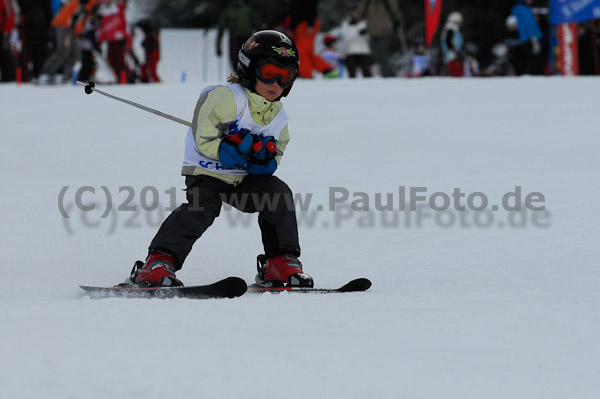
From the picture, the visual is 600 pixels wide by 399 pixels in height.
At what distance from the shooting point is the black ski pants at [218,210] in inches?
171

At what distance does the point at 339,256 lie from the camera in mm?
5676

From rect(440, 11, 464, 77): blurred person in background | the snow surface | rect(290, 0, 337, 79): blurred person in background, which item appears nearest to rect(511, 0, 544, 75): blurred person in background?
rect(440, 11, 464, 77): blurred person in background

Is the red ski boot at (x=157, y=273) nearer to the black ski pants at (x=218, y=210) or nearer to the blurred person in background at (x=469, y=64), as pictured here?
the black ski pants at (x=218, y=210)

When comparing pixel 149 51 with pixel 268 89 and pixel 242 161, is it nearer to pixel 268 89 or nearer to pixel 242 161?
pixel 268 89

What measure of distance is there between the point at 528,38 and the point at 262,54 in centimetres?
1093

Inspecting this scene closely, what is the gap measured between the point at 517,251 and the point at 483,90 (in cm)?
705

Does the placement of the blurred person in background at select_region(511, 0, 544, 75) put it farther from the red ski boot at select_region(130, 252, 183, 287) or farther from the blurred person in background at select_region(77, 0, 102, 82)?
the red ski boot at select_region(130, 252, 183, 287)

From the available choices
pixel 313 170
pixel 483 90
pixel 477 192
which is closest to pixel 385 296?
pixel 477 192

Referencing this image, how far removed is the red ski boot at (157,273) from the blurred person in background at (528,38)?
1100 cm

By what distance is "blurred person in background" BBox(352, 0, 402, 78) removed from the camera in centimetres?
1378

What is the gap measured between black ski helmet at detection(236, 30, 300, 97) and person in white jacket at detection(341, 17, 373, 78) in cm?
976

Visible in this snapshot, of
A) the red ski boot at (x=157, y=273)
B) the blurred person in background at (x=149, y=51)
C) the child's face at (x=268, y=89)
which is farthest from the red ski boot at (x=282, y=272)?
the blurred person in background at (x=149, y=51)

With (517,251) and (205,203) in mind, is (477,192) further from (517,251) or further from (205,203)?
(205,203)

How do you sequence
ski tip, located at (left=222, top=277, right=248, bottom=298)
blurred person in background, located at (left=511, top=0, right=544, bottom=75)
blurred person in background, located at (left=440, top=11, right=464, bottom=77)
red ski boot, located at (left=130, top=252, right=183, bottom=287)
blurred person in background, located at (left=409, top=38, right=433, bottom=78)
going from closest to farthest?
ski tip, located at (left=222, top=277, right=248, bottom=298), red ski boot, located at (left=130, top=252, right=183, bottom=287), blurred person in background, located at (left=511, top=0, right=544, bottom=75), blurred person in background, located at (left=440, top=11, right=464, bottom=77), blurred person in background, located at (left=409, top=38, right=433, bottom=78)
